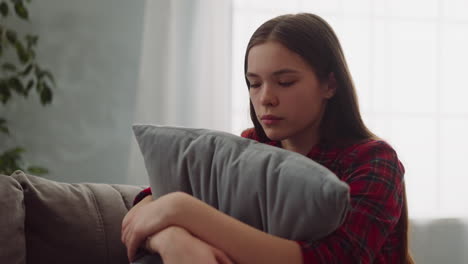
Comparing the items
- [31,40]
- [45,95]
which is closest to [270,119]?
[45,95]

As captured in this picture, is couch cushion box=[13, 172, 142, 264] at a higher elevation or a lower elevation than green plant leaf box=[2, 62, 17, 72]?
lower

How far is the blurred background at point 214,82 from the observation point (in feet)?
8.55

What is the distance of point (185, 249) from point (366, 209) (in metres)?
0.30

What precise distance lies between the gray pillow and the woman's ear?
32cm

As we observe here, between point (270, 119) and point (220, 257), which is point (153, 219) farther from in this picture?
point (270, 119)

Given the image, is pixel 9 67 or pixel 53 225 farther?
pixel 9 67

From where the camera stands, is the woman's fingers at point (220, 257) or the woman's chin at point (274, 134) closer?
the woman's fingers at point (220, 257)

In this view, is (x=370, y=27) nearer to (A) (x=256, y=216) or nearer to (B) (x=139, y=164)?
(B) (x=139, y=164)

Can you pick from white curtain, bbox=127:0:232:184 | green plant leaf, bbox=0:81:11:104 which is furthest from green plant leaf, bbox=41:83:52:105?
white curtain, bbox=127:0:232:184

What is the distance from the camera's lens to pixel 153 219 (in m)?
0.76

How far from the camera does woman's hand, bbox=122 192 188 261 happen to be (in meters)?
0.73

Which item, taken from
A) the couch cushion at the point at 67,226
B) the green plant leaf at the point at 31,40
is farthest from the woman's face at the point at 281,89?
the green plant leaf at the point at 31,40

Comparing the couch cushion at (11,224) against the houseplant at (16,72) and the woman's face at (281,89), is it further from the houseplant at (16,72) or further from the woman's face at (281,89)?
the houseplant at (16,72)

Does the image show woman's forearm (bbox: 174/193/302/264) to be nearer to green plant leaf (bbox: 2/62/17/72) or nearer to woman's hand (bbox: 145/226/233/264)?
woman's hand (bbox: 145/226/233/264)
